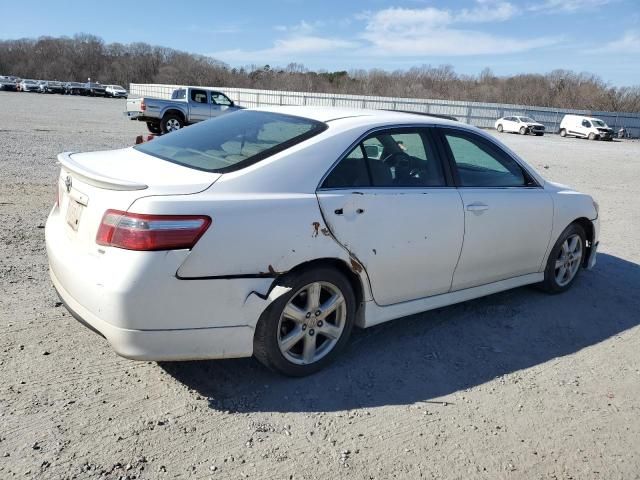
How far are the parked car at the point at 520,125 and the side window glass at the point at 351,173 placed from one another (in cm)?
3859

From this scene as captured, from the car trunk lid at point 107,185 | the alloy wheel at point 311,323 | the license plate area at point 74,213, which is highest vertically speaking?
the car trunk lid at point 107,185

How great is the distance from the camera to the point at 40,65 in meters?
118

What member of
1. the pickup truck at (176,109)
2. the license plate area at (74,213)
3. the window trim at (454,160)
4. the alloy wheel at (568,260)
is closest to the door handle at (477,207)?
the window trim at (454,160)

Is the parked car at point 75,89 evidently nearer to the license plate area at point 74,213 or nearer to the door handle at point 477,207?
the license plate area at point 74,213

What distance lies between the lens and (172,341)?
285 centimetres

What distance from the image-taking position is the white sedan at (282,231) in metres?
2.77

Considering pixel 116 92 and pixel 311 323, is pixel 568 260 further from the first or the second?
pixel 116 92

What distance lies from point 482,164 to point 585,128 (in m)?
39.0

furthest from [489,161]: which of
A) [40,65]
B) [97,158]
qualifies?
→ [40,65]

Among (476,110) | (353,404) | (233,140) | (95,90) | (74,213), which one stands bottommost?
(353,404)

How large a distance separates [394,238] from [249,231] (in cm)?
105

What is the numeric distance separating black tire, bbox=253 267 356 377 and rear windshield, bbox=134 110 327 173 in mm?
743

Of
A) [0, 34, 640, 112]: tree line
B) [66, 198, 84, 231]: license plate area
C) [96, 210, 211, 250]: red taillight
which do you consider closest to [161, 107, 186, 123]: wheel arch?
[66, 198, 84, 231]: license plate area

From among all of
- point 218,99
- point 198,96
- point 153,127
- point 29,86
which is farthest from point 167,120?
point 29,86
